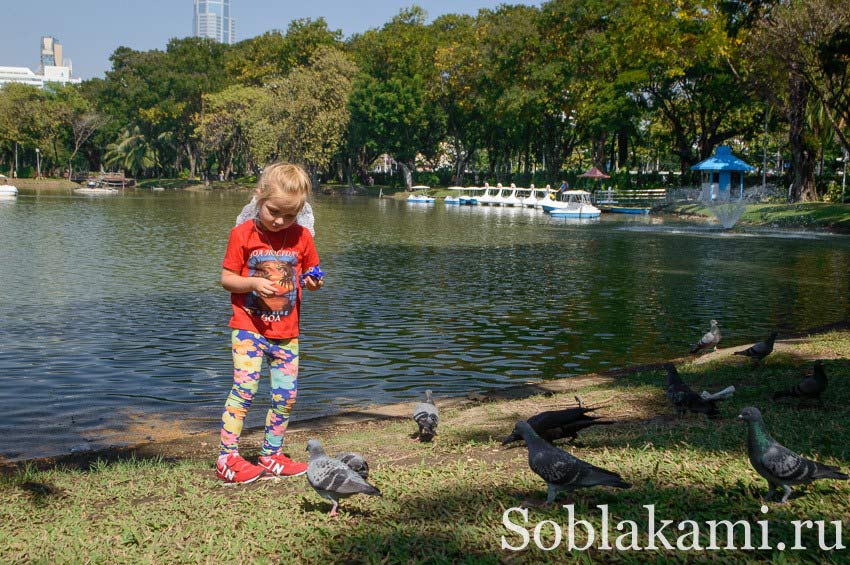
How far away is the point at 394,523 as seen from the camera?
4812 mm

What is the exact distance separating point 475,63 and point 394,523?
6948 cm

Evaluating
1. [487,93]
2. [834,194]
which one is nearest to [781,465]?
[834,194]

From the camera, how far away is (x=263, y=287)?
5.31 m

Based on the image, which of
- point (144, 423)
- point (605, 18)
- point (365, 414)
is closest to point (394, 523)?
point (365, 414)

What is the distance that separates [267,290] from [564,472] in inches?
92.7

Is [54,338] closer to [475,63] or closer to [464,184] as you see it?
[475,63]

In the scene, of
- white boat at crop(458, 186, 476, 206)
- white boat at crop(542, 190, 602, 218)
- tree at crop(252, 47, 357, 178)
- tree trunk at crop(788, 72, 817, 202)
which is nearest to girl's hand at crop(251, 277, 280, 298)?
tree trunk at crop(788, 72, 817, 202)

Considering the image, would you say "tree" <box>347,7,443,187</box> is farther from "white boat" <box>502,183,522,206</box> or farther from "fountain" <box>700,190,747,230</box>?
"fountain" <box>700,190,747,230</box>

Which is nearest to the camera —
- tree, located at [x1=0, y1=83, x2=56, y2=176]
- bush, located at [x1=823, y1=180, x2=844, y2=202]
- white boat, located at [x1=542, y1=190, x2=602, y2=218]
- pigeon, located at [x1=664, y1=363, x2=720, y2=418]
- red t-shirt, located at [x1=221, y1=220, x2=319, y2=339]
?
red t-shirt, located at [x1=221, y1=220, x2=319, y2=339]

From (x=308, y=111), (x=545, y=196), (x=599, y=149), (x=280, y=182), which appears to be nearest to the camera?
(x=280, y=182)

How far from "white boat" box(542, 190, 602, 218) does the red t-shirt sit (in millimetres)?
48158

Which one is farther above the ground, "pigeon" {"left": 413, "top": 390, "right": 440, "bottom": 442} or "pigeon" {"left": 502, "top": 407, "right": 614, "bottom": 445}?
"pigeon" {"left": 502, "top": 407, "right": 614, "bottom": 445}

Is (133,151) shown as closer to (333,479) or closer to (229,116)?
(229,116)

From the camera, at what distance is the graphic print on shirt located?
17.9ft
